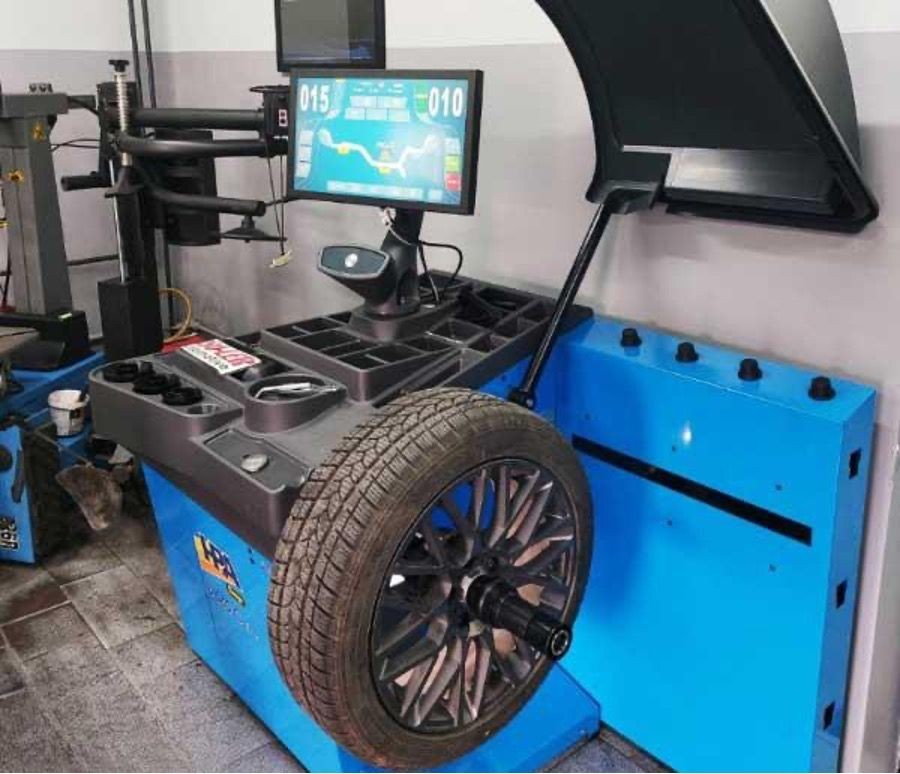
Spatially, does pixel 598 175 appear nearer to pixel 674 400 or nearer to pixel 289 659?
pixel 674 400

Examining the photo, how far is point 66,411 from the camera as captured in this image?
2.64m

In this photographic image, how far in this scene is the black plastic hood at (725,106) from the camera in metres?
1.29

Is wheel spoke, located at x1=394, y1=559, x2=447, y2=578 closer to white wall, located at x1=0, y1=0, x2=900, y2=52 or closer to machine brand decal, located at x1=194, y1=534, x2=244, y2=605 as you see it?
machine brand decal, located at x1=194, y1=534, x2=244, y2=605

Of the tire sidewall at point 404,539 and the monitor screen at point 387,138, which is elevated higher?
the monitor screen at point 387,138

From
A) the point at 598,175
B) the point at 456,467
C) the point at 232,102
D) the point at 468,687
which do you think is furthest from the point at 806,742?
the point at 232,102

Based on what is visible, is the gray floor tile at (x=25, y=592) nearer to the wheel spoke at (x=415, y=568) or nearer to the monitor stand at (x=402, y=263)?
the monitor stand at (x=402, y=263)

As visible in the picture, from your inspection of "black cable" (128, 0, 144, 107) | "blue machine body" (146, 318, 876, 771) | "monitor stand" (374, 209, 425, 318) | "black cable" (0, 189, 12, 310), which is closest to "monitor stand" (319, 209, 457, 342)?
"monitor stand" (374, 209, 425, 318)

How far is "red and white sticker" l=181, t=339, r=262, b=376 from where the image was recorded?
66.9 inches

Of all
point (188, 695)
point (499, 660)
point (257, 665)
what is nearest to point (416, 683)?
point (499, 660)

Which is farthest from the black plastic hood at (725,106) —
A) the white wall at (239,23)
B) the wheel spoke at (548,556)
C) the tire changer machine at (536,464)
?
the wheel spoke at (548,556)

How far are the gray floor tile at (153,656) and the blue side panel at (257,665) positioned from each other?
0.15 m

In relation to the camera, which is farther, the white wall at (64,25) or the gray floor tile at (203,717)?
the white wall at (64,25)

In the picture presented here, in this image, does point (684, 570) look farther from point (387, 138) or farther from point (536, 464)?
point (387, 138)

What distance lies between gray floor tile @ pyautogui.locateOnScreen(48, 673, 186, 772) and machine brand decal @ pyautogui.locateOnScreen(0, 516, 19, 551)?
650mm
